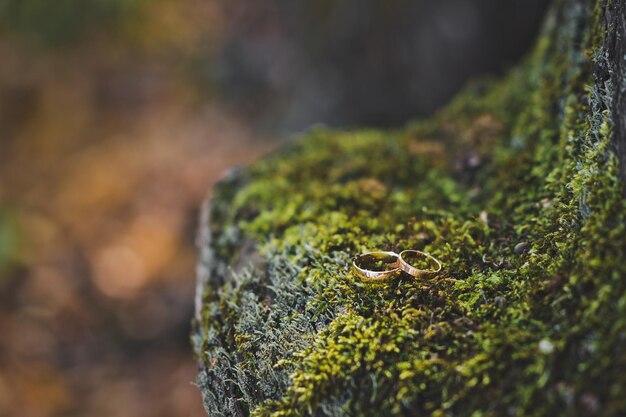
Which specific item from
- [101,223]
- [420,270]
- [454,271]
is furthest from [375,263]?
[101,223]

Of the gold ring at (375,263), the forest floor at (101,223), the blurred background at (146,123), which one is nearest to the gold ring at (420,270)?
the gold ring at (375,263)

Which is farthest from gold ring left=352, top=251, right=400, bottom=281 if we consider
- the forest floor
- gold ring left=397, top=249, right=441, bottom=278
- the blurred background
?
the blurred background

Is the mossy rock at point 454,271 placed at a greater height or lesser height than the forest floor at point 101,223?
lesser

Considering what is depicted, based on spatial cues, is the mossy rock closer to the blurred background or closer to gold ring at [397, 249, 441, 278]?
gold ring at [397, 249, 441, 278]

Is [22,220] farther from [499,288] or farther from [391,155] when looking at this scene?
[499,288]

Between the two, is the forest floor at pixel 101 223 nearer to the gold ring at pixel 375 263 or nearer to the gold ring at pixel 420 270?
the gold ring at pixel 375 263
